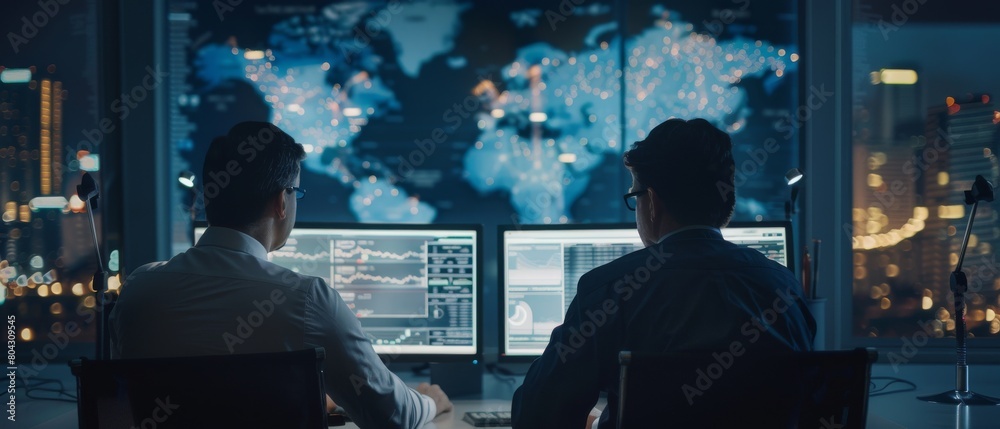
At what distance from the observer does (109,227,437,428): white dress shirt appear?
145 centimetres

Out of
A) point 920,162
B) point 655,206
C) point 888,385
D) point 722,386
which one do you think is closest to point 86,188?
point 655,206

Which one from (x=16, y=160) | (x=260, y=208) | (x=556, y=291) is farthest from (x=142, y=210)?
(x=556, y=291)

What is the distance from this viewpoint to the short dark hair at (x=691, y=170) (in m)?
1.52

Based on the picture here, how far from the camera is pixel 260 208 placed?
1.65m

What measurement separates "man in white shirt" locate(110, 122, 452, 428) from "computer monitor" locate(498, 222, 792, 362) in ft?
2.00

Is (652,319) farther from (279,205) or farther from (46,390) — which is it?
(46,390)

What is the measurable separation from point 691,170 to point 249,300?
878mm

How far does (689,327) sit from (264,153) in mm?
936

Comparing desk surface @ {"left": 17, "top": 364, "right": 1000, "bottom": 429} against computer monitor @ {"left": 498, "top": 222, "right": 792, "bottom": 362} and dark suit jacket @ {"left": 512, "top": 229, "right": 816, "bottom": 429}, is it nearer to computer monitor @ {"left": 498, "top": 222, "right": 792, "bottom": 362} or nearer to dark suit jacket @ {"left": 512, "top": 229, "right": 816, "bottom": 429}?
computer monitor @ {"left": 498, "top": 222, "right": 792, "bottom": 362}

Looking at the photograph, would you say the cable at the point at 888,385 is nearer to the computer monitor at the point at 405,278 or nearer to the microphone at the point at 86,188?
the computer monitor at the point at 405,278

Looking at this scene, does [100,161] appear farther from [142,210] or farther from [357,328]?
[357,328]

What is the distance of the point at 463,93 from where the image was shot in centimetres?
280

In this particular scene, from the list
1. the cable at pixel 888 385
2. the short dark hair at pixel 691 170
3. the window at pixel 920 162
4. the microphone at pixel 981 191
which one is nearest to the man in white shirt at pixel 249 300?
the short dark hair at pixel 691 170

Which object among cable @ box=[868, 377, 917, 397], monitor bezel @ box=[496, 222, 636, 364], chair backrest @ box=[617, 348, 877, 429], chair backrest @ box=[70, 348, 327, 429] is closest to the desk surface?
cable @ box=[868, 377, 917, 397]
